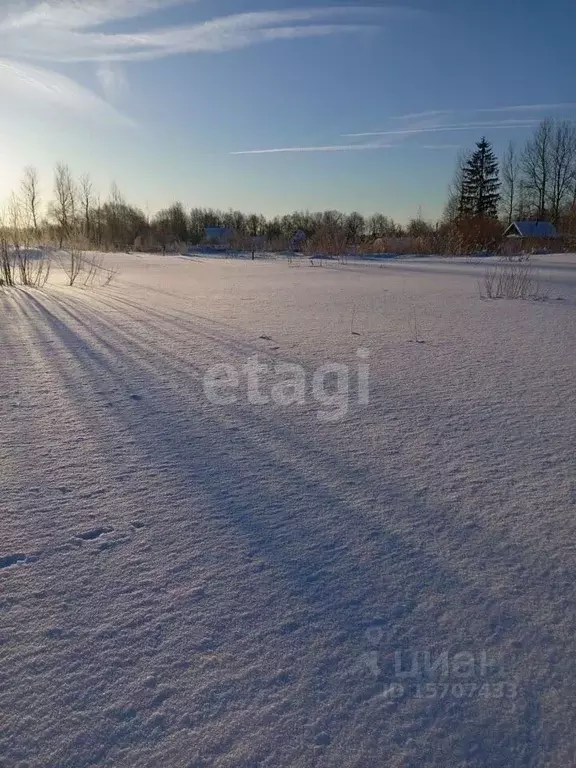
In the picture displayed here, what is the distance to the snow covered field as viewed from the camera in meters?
0.90

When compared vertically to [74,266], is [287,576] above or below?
below

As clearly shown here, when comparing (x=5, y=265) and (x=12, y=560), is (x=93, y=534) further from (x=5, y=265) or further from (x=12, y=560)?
(x=5, y=265)

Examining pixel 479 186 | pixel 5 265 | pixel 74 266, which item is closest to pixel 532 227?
pixel 479 186

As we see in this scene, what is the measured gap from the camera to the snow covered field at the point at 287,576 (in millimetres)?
900

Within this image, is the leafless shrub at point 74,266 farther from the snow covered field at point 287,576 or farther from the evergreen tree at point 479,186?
the evergreen tree at point 479,186

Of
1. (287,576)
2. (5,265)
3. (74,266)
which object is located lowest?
(287,576)

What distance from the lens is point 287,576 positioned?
4.22ft

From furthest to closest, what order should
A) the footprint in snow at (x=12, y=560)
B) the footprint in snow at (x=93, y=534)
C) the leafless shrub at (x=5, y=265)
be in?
1. the leafless shrub at (x=5, y=265)
2. the footprint in snow at (x=93, y=534)
3. the footprint in snow at (x=12, y=560)

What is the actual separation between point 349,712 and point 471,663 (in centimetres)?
30

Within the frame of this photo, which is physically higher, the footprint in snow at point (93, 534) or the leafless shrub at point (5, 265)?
the leafless shrub at point (5, 265)

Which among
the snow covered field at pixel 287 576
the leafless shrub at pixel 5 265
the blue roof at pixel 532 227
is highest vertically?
the blue roof at pixel 532 227

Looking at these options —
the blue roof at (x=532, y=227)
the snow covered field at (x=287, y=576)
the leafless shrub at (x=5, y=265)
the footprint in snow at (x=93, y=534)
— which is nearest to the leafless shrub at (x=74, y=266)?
the leafless shrub at (x=5, y=265)

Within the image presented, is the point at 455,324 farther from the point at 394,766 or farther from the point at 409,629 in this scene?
the point at 394,766

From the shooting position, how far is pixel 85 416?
2.38m
